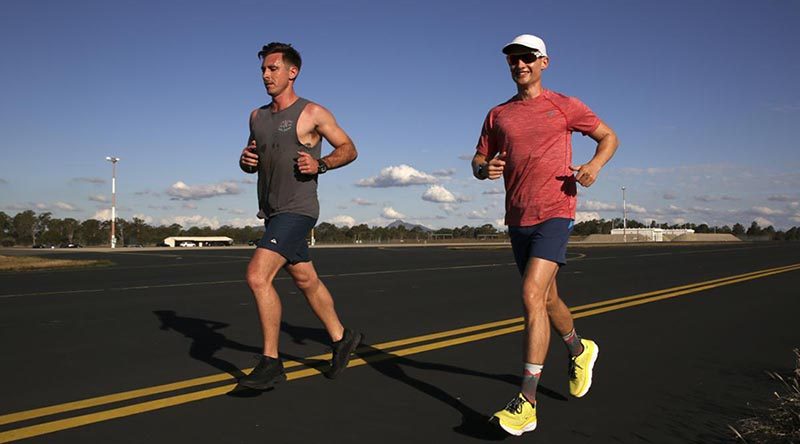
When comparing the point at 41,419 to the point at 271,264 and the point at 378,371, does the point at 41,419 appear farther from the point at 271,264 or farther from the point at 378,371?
the point at 378,371

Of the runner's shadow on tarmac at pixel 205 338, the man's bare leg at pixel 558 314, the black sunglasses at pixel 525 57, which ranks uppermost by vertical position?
the black sunglasses at pixel 525 57

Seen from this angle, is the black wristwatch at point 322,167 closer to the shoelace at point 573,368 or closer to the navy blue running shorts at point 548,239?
the navy blue running shorts at point 548,239

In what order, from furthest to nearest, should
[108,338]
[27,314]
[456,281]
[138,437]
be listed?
1. [456,281]
2. [27,314]
3. [108,338]
4. [138,437]

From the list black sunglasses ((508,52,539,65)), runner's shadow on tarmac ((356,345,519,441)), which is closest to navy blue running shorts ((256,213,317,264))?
runner's shadow on tarmac ((356,345,519,441))

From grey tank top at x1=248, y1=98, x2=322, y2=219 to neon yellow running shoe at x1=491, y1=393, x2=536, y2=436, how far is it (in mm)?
1879

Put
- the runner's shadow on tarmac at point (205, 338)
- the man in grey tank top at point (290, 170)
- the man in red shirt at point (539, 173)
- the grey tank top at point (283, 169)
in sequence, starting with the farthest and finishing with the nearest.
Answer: the runner's shadow on tarmac at point (205, 338) < the grey tank top at point (283, 169) < the man in grey tank top at point (290, 170) < the man in red shirt at point (539, 173)

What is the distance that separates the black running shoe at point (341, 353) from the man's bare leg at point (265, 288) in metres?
0.47

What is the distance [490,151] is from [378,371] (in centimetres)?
172

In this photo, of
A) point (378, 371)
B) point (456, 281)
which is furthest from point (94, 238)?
point (378, 371)

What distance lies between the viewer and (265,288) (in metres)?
4.25

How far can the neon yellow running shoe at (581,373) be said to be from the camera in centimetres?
398

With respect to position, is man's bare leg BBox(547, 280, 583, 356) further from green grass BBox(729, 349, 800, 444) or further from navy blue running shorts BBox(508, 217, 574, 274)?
green grass BBox(729, 349, 800, 444)

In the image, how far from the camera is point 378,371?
15.4 ft

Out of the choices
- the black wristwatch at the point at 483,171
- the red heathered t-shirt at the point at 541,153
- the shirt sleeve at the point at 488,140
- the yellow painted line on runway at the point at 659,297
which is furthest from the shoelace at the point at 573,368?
the yellow painted line on runway at the point at 659,297
